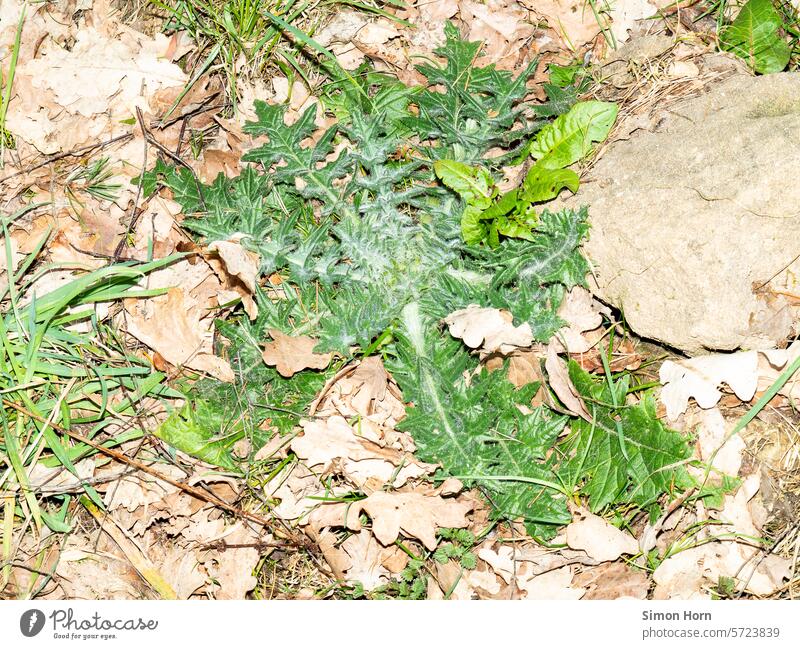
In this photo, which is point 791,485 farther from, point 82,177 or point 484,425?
point 82,177

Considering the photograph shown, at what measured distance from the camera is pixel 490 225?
10.1ft

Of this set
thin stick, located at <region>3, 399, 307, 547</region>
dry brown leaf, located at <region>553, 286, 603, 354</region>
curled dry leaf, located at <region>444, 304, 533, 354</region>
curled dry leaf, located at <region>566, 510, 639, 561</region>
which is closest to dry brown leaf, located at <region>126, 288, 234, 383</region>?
thin stick, located at <region>3, 399, 307, 547</region>

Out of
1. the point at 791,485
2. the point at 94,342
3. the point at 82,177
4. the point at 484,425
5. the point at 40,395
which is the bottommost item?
the point at 791,485

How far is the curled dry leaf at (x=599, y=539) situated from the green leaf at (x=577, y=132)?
154cm

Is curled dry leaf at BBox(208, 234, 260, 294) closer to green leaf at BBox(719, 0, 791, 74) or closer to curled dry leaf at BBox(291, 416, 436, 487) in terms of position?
curled dry leaf at BBox(291, 416, 436, 487)

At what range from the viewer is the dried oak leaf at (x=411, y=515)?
9.35ft

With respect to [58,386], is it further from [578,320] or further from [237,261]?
[578,320]

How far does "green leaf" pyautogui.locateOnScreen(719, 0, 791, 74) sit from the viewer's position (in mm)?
3262

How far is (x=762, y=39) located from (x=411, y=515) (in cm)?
271

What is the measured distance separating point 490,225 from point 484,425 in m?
0.87

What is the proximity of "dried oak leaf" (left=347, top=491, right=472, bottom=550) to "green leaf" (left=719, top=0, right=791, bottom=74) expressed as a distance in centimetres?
246

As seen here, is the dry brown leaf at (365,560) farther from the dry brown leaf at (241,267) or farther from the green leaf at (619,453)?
the dry brown leaf at (241,267)

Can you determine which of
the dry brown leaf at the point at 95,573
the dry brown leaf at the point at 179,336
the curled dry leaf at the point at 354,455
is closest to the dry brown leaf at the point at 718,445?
the curled dry leaf at the point at 354,455

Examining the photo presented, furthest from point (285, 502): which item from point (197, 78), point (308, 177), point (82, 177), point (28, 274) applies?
point (197, 78)
